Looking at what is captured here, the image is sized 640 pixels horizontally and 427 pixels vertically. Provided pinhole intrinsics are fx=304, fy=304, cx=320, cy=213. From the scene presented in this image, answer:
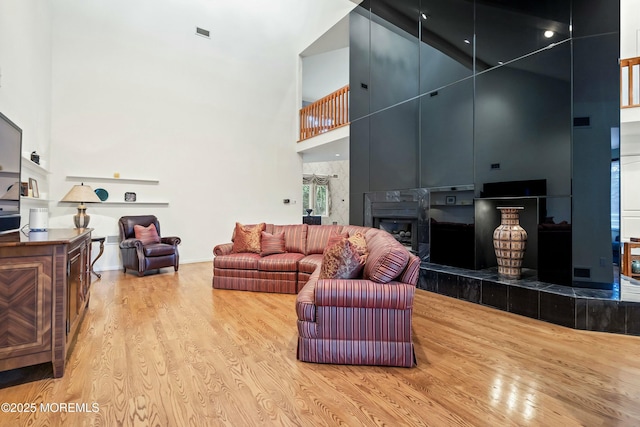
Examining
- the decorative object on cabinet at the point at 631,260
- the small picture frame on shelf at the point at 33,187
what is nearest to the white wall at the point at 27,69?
the small picture frame on shelf at the point at 33,187

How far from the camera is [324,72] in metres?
9.24

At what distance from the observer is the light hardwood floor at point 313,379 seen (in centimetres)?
160

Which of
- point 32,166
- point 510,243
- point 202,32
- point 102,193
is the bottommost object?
point 510,243

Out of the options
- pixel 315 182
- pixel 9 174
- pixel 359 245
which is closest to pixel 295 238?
pixel 359 245

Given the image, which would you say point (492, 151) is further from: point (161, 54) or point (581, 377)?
point (161, 54)

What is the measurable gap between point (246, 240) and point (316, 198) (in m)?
7.45

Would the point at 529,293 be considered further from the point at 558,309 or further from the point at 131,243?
the point at 131,243

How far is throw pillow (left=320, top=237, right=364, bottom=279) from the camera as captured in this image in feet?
7.63

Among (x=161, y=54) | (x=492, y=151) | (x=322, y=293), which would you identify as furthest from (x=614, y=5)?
(x=161, y=54)

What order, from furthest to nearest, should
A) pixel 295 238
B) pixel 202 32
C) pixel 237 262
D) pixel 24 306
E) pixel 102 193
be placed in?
pixel 202 32 < pixel 102 193 < pixel 295 238 < pixel 237 262 < pixel 24 306

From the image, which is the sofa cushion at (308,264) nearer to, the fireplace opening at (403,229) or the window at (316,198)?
the fireplace opening at (403,229)

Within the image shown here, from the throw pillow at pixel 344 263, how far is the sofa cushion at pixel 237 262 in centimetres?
195

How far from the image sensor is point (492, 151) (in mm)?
3906

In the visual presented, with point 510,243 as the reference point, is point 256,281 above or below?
below
